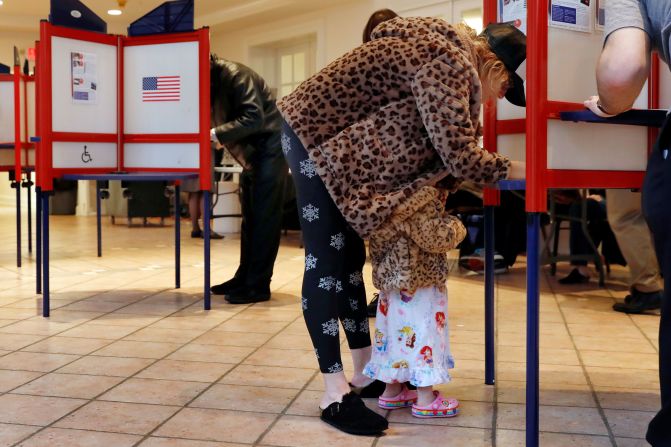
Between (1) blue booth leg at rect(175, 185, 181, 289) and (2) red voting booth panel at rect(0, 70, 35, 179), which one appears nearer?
(1) blue booth leg at rect(175, 185, 181, 289)

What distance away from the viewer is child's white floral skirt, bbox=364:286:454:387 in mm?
2201

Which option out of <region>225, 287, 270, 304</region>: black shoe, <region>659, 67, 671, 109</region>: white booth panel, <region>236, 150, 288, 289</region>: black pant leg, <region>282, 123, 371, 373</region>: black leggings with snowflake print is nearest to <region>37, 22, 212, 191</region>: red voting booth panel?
<region>236, 150, 288, 289</region>: black pant leg

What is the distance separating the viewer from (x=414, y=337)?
2.20 m

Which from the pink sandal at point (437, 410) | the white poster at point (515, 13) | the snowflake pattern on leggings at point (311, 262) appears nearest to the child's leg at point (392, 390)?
the pink sandal at point (437, 410)

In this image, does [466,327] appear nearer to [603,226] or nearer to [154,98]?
[154,98]

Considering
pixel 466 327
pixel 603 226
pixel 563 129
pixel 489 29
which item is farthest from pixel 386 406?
pixel 603 226

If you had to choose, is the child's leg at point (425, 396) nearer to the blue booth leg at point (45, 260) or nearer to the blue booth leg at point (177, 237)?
the blue booth leg at point (45, 260)

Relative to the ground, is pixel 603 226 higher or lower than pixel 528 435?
higher

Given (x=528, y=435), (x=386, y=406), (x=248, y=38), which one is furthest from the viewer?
(x=248, y=38)

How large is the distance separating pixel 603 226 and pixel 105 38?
3.37 metres

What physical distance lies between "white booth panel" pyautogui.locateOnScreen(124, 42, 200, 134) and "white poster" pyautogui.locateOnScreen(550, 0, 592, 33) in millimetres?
2261

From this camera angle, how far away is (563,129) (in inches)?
76.0

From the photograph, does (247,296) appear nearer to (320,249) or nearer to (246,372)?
(246,372)

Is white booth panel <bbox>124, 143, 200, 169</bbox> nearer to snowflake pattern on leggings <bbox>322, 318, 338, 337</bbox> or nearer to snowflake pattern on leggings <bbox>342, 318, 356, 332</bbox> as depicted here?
snowflake pattern on leggings <bbox>342, 318, 356, 332</bbox>
